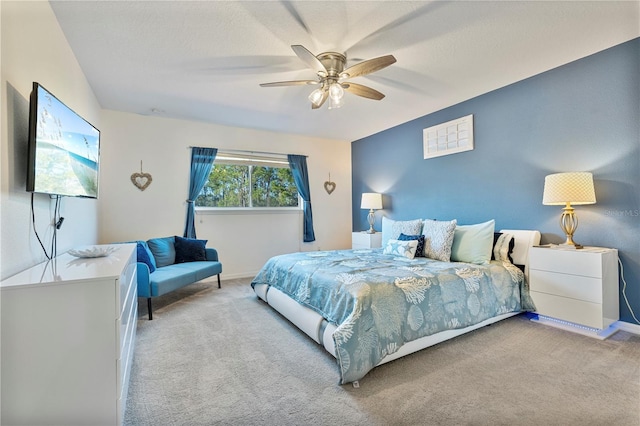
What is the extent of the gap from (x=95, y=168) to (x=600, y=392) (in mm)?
3917

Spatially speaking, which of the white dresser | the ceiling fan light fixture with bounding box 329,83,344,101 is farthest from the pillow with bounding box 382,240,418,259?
the white dresser

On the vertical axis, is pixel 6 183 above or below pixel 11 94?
below

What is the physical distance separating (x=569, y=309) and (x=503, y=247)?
30.0 inches

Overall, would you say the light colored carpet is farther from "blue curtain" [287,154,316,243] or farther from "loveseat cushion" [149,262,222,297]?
"blue curtain" [287,154,316,243]

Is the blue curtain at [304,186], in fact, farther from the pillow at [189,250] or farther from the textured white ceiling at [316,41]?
the pillow at [189,250]

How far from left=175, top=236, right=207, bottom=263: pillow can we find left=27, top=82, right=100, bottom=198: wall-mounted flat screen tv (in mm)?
1846

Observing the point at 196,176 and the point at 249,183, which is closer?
the point at 196,176

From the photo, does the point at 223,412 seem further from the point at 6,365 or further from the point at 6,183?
the point at 6,183

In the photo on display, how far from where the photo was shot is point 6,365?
3.83 ft

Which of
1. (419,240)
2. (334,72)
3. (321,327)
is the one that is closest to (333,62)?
(334,72)

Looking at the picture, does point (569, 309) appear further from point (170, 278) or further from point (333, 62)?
point (170, 278)

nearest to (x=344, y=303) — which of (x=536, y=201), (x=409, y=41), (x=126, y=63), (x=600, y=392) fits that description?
(x=600, y=392)

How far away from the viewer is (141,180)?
163 inches

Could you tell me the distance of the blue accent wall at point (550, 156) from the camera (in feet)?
8.23
